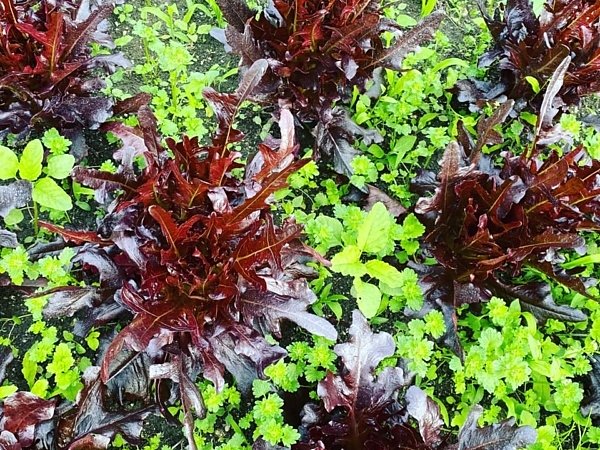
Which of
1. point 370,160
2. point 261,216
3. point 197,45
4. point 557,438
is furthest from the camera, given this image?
point 197,45

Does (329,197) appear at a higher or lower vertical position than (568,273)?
higher

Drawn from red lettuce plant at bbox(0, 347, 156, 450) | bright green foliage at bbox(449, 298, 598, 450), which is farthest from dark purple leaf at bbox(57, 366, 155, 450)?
bright green foliage at bbox(449, 298, 598, 450)

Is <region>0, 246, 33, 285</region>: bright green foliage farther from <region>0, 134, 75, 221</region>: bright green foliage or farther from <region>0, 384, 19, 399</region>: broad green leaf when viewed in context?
<region>0, 384, 19, 399</region>: broad green leaf

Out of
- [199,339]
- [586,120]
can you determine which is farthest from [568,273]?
[199,339]

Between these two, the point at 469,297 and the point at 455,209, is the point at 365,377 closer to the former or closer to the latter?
the point at 469,297

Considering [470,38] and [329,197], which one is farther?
[470,38]

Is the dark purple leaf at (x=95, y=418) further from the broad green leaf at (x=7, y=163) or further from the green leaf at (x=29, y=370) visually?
the broad green leaf at (x=7, y=163)

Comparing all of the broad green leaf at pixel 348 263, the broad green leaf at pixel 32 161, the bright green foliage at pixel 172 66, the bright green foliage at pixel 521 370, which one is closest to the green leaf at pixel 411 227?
the broad green leaf at pixel 348 263

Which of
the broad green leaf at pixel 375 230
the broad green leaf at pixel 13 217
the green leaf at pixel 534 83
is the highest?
the green leaf at pixel 534 83

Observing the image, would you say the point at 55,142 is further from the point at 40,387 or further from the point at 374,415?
the point at 374,415
